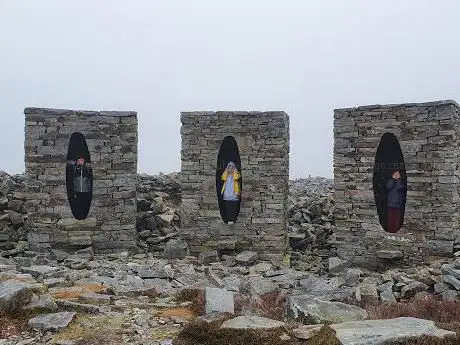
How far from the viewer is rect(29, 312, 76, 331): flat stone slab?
4.97 metres

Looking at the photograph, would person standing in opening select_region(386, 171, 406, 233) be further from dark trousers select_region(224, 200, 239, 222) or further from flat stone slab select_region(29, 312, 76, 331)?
flat stone slab select_region(29, 312, 76, 331)

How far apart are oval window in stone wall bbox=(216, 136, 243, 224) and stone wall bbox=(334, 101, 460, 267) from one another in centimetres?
234

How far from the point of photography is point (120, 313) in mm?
5676

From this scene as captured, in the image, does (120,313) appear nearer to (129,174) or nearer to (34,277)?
(34,277)

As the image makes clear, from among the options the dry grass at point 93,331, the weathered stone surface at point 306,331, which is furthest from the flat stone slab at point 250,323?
the dry grass at point 93,331

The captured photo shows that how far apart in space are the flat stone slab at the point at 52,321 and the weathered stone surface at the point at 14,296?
371 mm

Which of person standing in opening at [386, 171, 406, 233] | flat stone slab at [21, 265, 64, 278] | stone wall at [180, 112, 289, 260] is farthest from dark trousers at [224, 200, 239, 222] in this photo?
flat stone slab at [21, 265, 64, 278]

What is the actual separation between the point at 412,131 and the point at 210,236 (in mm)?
5181

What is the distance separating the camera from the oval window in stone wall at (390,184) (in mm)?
10656

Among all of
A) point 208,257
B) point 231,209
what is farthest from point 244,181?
point 208,257

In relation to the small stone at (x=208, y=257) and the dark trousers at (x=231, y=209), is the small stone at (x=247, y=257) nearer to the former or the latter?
the small stone at (x=208, y=257)

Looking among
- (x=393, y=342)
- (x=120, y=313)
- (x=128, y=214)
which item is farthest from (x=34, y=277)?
(x=393, y=342)

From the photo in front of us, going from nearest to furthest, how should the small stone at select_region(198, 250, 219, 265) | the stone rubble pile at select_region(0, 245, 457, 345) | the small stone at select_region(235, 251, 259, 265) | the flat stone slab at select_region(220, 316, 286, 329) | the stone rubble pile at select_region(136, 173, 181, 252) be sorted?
the flat stone slab at select_region(220, 316, 286, 329)
the stone rubble pile at select_region(0, 245, 457, 345)
the small stone at select_region(235, 251, 259, 265)
the small stone at select_region(198, 250, 219, 265)
the stone rubble pile at select_region(136, 173, 181, 252)

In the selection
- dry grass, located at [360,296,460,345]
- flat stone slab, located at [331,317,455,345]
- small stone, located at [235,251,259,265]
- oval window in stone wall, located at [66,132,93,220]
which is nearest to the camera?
flat stone slab, located at [331,317,455,345]
